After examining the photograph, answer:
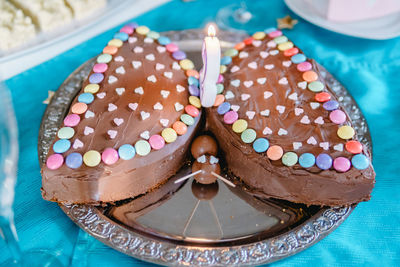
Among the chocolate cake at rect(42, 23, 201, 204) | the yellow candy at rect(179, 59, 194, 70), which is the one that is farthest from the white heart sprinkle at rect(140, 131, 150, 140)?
the yellow candy at rect(179, 59, 194, 70)

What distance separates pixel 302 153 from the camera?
1.50 m

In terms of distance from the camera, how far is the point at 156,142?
1.53 metres

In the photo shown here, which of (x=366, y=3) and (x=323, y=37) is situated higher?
(x=366, y=3)

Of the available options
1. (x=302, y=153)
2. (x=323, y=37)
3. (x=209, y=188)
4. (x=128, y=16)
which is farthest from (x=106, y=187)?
(x=323, y=37)

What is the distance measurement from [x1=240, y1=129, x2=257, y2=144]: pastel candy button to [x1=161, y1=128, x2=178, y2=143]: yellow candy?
0.85 feet

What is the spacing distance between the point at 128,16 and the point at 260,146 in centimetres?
134

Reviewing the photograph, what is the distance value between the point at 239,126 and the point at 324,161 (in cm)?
35

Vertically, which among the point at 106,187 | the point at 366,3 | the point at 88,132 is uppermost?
the point at 366,3

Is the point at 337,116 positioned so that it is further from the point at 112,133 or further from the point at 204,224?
the point at 112,133

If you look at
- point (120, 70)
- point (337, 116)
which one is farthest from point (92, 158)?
point (337, 116)

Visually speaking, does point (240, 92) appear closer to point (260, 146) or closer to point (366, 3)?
point (260, 146)

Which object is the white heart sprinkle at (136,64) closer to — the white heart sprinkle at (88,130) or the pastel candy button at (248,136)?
the white heart sprinkle at (88,130)

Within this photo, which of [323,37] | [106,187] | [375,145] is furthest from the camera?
[323,37]

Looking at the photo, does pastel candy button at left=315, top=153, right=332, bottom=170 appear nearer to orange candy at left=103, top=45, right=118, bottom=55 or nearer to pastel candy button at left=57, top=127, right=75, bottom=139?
pastel candy button at left=57, top=127, right=75, bottom=139
